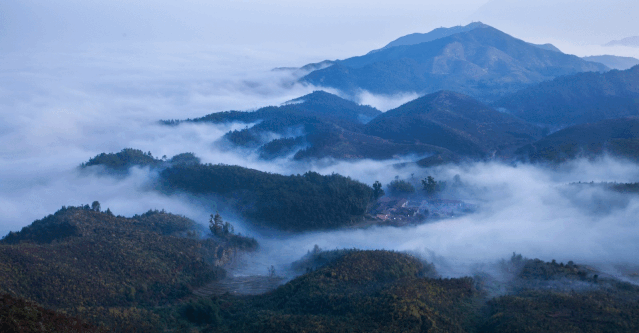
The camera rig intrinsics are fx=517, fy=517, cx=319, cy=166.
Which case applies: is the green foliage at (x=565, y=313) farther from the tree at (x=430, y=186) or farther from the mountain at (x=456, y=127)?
the mountain at (x=456, y=127)

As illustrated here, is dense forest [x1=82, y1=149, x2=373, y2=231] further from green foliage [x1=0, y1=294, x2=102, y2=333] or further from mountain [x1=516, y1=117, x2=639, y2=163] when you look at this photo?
green foliage [x1=0, y1=294, x2=102, y2=333]

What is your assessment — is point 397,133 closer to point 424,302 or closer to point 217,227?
point 217,227

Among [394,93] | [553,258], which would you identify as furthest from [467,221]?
[394,93]

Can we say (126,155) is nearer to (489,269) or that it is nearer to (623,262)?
(489,269)

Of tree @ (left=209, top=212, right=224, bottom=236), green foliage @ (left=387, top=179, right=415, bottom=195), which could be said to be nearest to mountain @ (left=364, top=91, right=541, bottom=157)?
green foliage @ (left=387, top=179, right=415, bottom=195)

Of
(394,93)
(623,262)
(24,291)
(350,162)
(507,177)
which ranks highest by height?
(394,93)
